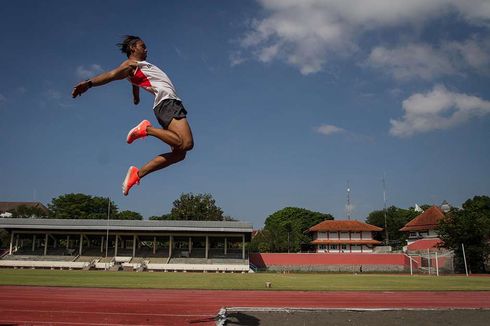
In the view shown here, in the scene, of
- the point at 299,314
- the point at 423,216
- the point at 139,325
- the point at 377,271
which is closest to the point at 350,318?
the point at 299,314

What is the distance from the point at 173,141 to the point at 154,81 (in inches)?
31.8

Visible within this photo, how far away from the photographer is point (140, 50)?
15.9 feet

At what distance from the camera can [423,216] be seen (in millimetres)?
60531

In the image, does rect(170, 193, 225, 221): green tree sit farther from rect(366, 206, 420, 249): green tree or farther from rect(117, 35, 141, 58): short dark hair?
rect(117, 35, 141, 58): short dark hair

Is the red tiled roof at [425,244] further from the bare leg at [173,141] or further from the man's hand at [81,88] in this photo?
the man's hand at [81,88]

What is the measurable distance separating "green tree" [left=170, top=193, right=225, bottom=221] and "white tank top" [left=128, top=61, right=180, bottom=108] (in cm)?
6295

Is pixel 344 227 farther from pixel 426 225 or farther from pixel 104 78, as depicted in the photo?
pixel 104 78

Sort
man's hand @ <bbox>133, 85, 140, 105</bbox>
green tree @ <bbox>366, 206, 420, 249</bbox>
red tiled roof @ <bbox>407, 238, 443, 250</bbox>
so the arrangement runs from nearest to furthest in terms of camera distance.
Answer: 1. man's hand @ <bbox>133, 85, 140, 105</bbox>
2. red tiled roof @ <bbox>407, 238, 443, 250</bbox>
3. green tree @ <bbox>366, 206, 420, 249</bbox>

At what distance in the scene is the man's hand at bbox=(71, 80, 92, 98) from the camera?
4531 mm

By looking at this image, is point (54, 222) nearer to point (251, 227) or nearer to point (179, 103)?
point (251, 227)

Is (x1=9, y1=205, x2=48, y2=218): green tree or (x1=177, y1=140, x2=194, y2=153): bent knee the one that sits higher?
(x1=9, y1=205, x2=48, y2=218): green tree

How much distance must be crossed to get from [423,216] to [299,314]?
5981 cm

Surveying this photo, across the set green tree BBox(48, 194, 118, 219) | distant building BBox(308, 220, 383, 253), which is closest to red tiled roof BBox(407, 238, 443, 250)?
distant building BBox(308, 220, 383, 253)

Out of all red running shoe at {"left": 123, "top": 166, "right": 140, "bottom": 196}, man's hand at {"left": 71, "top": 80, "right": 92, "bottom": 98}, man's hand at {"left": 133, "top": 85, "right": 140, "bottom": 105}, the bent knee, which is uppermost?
man's hand at {"left": 133, "top": 85, "right": 140, "bottom": 105}
